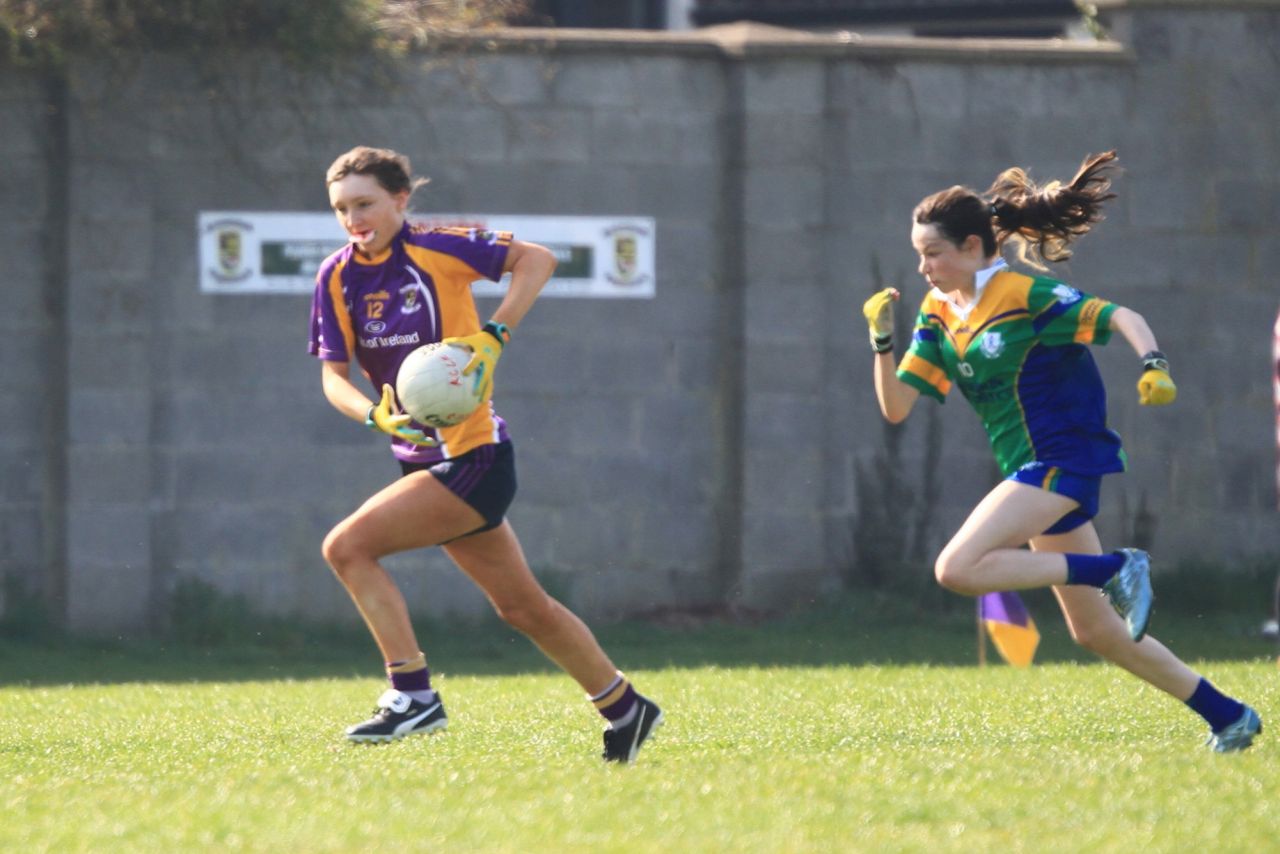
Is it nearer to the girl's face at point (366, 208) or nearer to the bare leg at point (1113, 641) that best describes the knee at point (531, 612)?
the girl's face at point (366, 208)

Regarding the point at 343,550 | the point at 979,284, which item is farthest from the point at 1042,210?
the point at 343,550

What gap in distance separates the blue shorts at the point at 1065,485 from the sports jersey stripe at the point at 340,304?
7.19ft

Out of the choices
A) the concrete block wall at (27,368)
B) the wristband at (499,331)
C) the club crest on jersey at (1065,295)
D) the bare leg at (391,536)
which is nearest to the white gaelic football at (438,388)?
the wristband at (499,331)

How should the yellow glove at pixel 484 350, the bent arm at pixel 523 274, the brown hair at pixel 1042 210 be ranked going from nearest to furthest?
the yellow glove at pixel 484 350 < the bent arm at pixel 523 274 < the brown hair at pixel 1042 210

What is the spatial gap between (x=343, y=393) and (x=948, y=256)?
202 cm

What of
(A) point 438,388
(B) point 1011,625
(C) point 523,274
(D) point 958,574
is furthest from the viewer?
(B) point 1011,625

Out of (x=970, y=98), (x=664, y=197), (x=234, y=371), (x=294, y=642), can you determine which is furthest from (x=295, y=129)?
(x=970, y=98)

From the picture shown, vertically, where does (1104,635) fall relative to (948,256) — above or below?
below

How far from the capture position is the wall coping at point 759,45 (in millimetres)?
11848

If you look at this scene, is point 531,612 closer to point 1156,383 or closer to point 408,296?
point 408,296

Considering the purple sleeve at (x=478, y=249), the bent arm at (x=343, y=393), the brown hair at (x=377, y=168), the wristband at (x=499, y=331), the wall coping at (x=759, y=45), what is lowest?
the bent arm at (x=343, y=393)

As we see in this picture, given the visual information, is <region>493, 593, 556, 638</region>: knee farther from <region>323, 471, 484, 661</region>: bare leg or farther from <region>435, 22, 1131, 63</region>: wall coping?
<region>435, 22, 1131, 63</region>: wall coping

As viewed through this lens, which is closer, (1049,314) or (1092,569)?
(1092,569)

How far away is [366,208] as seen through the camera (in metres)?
6.12
